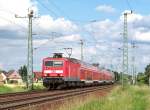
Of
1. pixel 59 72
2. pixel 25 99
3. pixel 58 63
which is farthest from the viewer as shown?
pixel 58 63

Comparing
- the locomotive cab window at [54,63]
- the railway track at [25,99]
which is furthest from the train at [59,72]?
the railway track at [25,99]

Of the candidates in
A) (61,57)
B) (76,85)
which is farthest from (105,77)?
(61,57)

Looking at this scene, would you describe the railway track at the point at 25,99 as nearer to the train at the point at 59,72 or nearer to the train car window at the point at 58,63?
the train at the point at 59,72

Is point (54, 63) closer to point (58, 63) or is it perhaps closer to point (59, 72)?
point (58, 63)

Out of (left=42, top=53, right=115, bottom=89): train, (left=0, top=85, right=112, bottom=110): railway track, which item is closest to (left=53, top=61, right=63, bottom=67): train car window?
(left=42, top=53, right=115, bottom=89): train

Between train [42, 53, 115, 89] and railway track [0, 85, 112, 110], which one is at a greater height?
train [42, 53, 115, 89]

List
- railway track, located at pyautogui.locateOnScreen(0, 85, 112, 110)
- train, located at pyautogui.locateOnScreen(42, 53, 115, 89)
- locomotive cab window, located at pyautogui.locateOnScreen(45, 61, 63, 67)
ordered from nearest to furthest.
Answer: railway track, located at pyautogui.locateOnScreen(0, 85, 112, 110)
train, located at pyautogui.locateOnScreen(42, 53, 115, 89)
locomotive cab window, located at pyautogui.locateOnScreen(45, 61, 63, 67)

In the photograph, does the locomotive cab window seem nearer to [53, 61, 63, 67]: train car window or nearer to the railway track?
[53, 61, 63, 67]: train car window

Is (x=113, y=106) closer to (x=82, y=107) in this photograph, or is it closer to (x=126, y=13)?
(x=82, y=107)

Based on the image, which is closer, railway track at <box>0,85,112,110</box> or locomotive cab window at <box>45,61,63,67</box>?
railway track at <box>0,85,112,110</box>

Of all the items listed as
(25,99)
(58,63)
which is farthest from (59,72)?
(25,99)

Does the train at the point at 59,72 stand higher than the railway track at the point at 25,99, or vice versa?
the train at the point at 59,72

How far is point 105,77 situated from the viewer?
284 feet

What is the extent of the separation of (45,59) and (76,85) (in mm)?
7224
